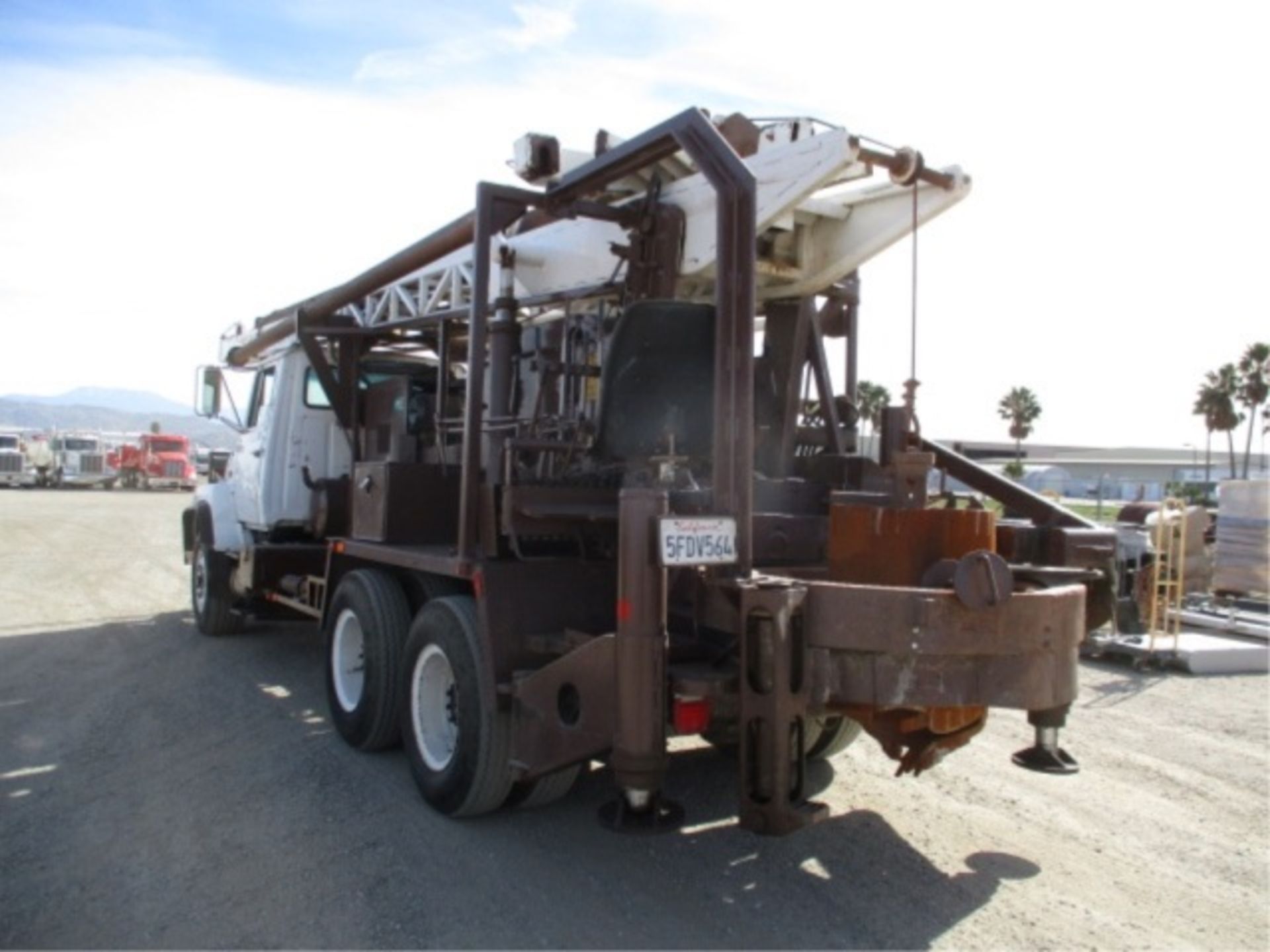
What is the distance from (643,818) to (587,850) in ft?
3.25

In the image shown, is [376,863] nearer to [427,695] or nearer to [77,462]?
[427,695]

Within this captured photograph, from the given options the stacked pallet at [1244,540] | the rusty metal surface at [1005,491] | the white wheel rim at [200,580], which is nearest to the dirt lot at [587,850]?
the rusty metal surface at [1005,491]

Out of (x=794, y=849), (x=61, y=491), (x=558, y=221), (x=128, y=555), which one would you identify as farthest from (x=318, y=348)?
(x=61, y=491)

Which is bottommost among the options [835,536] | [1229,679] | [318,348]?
[1229,679]

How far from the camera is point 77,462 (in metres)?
45.8

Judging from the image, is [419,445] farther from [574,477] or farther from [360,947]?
[360,947]

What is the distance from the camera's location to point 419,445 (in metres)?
8.35

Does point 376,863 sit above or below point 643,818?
below

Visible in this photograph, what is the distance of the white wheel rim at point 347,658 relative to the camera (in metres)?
6.41

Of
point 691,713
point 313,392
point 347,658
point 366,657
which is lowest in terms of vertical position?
point 347,658

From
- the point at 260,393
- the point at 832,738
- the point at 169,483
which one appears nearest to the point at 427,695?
the point at 832,738

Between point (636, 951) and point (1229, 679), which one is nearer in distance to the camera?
point (636, 951)

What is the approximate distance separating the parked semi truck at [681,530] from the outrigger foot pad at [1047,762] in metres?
0.02

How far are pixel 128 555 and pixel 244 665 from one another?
1053 cm
